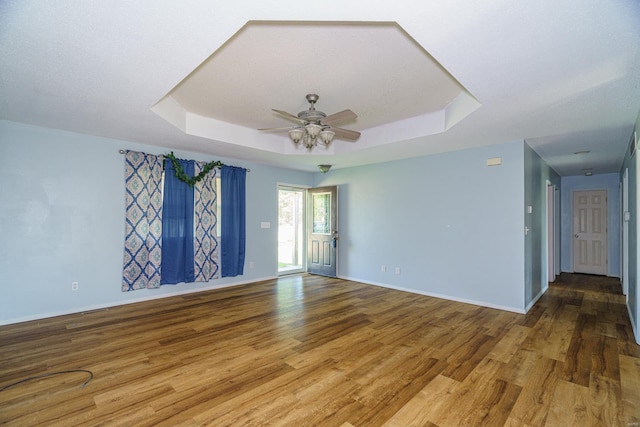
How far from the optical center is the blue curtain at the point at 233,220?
5781 mm

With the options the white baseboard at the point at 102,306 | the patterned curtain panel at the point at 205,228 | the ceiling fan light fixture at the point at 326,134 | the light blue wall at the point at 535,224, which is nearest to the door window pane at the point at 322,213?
the white baseboard at the point at 102,306

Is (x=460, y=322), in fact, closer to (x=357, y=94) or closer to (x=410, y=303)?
(x=410, y=303)

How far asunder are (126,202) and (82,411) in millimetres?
3252

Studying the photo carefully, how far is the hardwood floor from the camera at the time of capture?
2.10m

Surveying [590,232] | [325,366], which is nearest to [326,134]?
[325,366]

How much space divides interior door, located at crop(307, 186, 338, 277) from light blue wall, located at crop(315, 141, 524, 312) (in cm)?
21

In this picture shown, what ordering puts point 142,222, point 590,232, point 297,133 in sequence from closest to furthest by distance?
point 297,133 → point 142,222 → point 590,232

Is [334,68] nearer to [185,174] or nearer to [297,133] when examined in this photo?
[297,133]

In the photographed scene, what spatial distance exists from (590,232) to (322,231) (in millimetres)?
6687

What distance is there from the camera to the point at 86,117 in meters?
3.59

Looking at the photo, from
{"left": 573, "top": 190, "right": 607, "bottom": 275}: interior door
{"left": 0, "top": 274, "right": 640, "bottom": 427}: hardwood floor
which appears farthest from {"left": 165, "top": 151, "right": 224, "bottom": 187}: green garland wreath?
{"left": 573, "top": 190, "right": 607, "bottom": 275}: interior door

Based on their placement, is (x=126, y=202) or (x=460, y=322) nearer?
(x=460, y=322)

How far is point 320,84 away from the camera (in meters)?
3.24

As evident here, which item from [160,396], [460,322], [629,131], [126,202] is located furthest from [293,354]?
[629,131]
